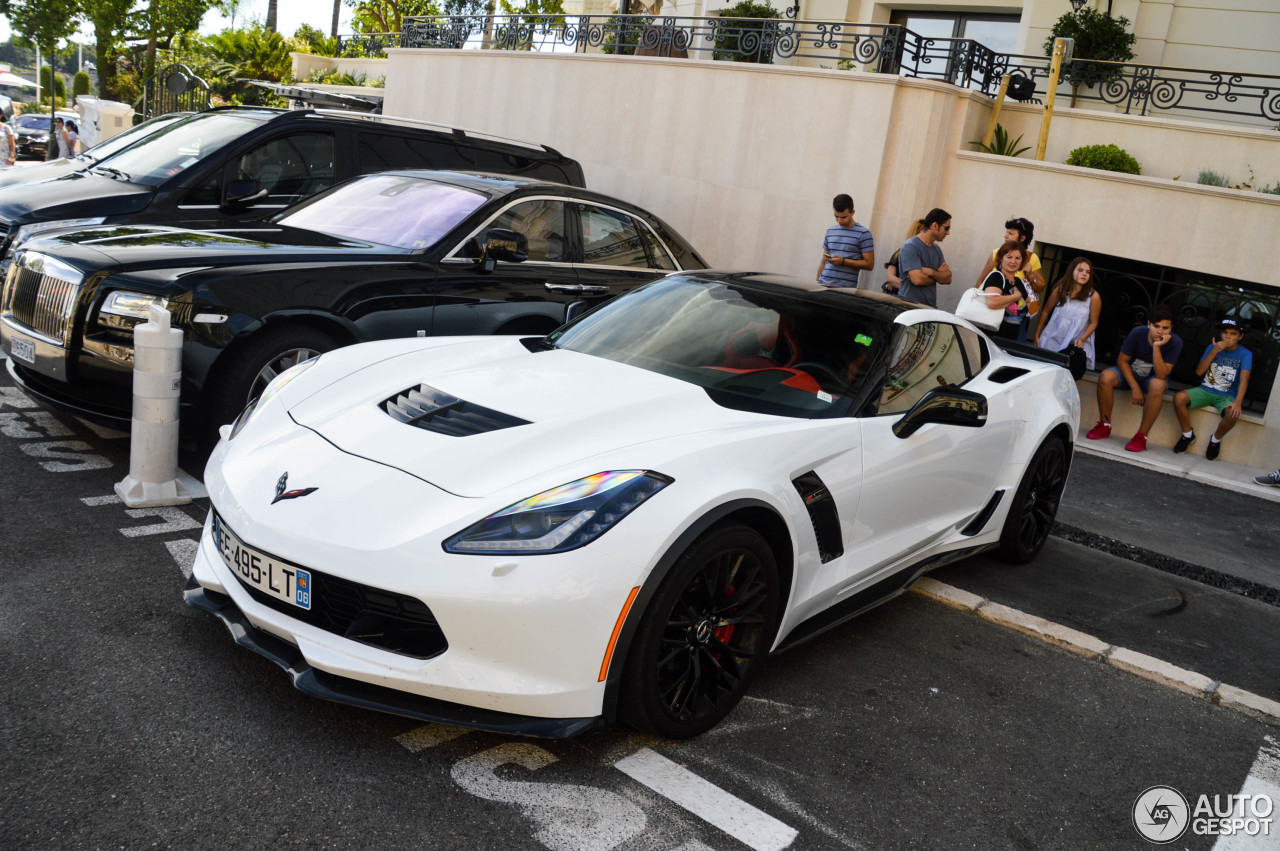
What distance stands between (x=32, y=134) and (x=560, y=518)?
4182 centimetres

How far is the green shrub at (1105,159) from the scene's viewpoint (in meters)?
10.8

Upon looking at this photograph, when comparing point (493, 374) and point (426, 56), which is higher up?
point (426, 56)

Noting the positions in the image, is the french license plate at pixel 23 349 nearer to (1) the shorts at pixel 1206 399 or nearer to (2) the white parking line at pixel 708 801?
(2) the white parking line at pixel 708 801

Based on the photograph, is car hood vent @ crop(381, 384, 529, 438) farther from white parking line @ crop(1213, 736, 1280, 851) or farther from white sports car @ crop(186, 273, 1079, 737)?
white parking line @ crop(1213, 736, 1280, 851)

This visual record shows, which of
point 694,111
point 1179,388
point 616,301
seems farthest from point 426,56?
point 616,301

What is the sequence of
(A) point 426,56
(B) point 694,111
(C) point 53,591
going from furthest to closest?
(A) point 426,56
(B) point 694,111
(C) point 53,591

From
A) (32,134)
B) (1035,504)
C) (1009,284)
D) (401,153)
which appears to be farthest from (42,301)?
(32,134)

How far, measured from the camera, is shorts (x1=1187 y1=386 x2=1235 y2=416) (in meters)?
9.38

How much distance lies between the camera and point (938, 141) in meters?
11.5

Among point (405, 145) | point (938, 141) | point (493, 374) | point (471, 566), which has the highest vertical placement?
point (938, 141)

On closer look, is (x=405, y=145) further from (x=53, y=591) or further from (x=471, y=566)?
(x=471, y=566)

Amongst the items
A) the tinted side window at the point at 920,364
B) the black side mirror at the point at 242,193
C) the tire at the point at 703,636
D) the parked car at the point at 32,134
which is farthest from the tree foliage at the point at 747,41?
the parked car at the point at 32,134

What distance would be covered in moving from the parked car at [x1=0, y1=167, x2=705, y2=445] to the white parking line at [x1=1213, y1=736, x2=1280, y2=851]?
133 inches

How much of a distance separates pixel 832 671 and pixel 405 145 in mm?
5745
